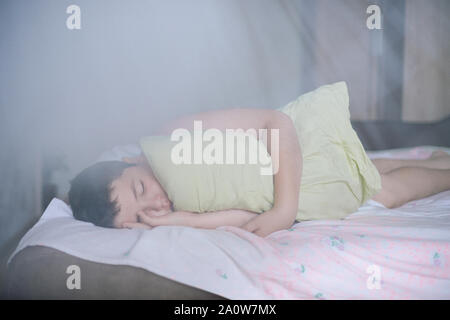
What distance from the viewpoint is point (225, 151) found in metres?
0.89

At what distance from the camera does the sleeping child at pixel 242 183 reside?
0.89 m

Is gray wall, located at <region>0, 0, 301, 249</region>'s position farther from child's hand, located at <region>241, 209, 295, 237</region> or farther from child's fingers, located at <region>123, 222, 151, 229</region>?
child's hand, located at <region>241, 209, 295, 237</region>

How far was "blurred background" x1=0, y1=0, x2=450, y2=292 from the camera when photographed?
970 mm

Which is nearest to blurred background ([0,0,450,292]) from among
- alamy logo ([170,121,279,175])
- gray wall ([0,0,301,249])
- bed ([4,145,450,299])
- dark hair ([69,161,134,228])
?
gray wall ([0,0,301,249])

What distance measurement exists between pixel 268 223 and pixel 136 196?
1.10 ft

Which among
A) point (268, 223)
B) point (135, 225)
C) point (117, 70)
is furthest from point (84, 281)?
point (117, 70)

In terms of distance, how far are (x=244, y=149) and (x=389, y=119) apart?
173 centimetres

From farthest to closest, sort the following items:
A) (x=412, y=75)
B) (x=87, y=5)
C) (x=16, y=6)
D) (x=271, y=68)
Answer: (x=412, y=75)
(x=271, y=68)
(x=87, y=5)
(x=16, y=6)

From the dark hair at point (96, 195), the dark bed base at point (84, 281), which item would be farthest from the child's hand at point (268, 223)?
the dark hair at point (96, 195)

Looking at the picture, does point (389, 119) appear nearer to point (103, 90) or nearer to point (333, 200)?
point (333, 200)

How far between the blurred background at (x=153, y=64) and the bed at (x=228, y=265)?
287 mm

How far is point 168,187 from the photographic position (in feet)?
2.93

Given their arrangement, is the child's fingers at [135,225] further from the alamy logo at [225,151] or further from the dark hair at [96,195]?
the alamy logo at [225,151]
